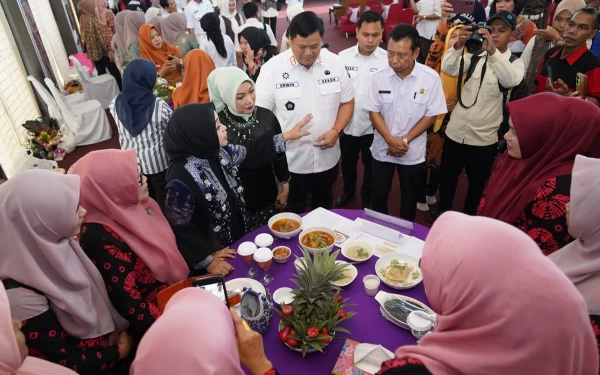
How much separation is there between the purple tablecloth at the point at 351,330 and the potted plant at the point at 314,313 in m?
0.04

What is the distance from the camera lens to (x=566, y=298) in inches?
38.0

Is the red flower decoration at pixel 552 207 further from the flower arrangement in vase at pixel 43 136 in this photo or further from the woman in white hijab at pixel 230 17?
the woman in white hijab at pixel 230 17

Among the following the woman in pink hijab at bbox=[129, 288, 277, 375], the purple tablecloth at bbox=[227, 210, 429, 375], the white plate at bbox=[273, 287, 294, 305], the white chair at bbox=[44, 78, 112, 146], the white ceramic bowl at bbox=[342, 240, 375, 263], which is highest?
the woman in pink hijab at bbox=[129, 288, 277, 375]

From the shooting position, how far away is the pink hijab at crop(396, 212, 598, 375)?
96 centimetres

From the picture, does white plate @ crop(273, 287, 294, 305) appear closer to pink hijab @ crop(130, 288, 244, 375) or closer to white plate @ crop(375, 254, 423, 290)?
white plate @ crop(375, 254, 423, 290)

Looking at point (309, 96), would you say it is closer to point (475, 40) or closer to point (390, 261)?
point (475, 40)

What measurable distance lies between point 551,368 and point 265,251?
1.35m

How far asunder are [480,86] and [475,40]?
34 centimetres

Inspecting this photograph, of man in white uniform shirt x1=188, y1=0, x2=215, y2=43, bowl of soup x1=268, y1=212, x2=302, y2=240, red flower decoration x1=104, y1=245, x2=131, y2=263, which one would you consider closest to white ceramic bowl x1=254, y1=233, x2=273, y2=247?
bowl of soup x1=268, y1=212, x2=302, y2=240

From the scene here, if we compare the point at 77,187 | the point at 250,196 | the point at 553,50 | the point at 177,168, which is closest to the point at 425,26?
the point at 553,50

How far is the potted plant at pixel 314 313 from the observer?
1573 mm

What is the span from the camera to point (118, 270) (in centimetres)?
173

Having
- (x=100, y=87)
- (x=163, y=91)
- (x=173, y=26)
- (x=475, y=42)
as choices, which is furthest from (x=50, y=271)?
(x=100, y=87)

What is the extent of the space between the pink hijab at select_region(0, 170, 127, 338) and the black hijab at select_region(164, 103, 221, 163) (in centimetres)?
64
